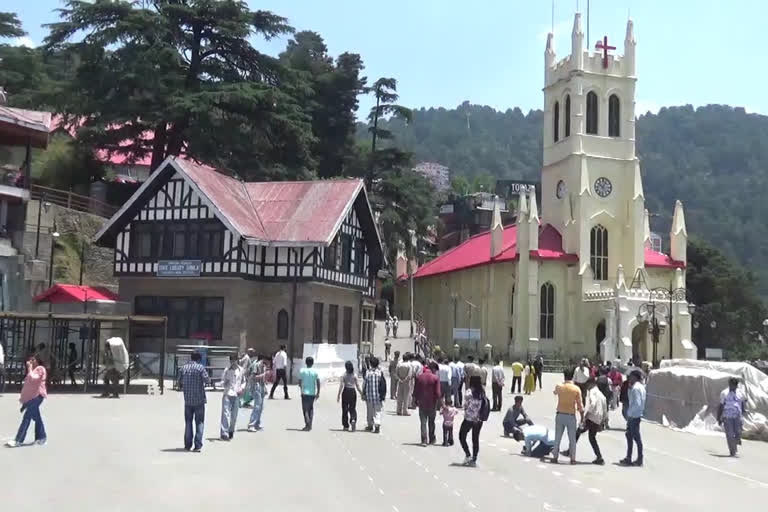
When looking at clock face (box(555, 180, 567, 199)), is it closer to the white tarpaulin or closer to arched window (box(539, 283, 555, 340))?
arched window (box(539, 283, 555, 340))

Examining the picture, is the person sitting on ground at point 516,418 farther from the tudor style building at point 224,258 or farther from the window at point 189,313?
the window at point 189,313

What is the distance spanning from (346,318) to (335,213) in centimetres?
580

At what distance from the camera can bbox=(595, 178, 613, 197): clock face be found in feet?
204

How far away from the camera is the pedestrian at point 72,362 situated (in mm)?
27250

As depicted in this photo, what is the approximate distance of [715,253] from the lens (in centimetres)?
8462

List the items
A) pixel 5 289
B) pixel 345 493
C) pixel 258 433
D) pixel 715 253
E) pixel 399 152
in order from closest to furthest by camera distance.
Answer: pixel 345 493 < pixel 258 433 < pixel 5 289 < pixel 399 152 < pixel 715 253

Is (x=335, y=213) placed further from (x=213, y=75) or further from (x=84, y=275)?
(x=213, y=75)

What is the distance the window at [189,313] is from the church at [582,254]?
2428cm

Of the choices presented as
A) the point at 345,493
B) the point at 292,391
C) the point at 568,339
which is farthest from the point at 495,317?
the point at 345,493

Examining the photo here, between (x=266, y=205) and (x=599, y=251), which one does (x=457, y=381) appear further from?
(x=599, y=251)

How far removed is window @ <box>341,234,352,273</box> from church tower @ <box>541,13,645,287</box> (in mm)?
24962

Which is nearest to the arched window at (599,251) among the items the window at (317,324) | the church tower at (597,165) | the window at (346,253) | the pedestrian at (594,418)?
the church tower at (597,165)

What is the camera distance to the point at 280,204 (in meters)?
37.7

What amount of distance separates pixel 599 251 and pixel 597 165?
6029 millimetres
